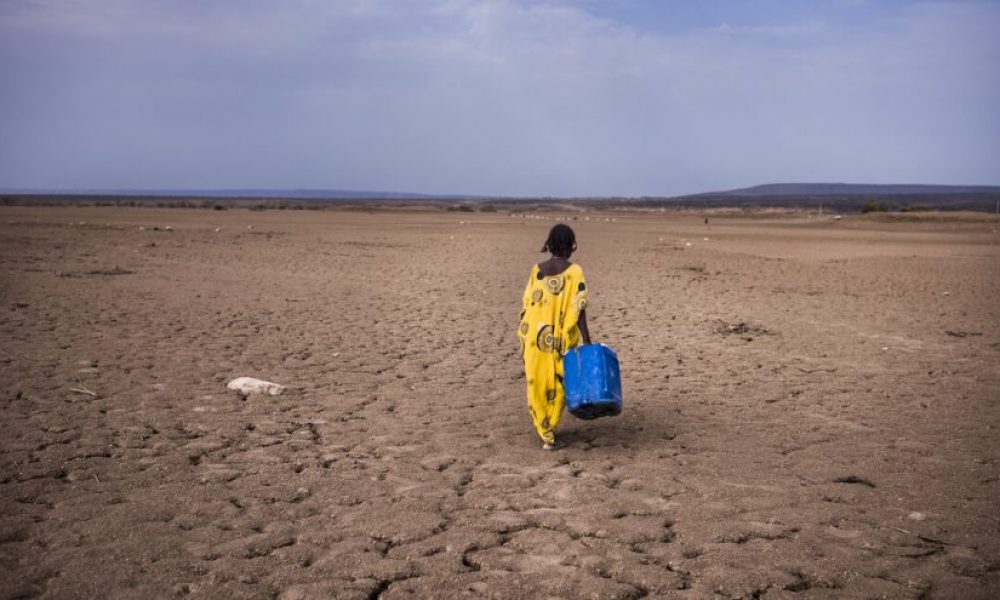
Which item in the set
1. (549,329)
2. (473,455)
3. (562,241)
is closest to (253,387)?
(473,455)

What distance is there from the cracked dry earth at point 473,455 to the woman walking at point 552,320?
0.41 meters

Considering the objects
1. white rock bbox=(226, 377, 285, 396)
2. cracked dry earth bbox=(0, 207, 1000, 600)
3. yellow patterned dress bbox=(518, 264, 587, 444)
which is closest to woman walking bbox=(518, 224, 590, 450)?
yellow patterned dress bbox=(518, 264, 587, 444)

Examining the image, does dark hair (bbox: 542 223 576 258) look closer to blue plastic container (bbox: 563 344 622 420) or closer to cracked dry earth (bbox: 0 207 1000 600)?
blue plastic container (bbox: 563 344 622 420)

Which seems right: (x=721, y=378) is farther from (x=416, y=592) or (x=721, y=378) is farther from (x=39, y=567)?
(x=39, y=567)

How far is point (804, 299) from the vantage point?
12711mm

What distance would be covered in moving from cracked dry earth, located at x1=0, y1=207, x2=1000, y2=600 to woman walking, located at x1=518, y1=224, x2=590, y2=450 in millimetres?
412

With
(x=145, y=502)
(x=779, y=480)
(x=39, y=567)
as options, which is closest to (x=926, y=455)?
(x=779, y=480)

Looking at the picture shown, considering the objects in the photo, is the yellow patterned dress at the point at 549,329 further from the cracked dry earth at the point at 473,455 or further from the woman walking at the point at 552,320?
the cracked dry earth at the point at 473,455

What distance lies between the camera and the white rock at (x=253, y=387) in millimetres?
6352

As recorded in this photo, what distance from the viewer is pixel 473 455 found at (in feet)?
16.3

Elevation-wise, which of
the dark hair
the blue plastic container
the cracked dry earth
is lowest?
the cracked dry earth

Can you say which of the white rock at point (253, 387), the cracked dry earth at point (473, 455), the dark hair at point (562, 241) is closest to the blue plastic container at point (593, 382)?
the cracked dry earth at point (473, 455)

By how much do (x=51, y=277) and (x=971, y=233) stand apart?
3213 centimetres

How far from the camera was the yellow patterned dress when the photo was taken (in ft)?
16.1
